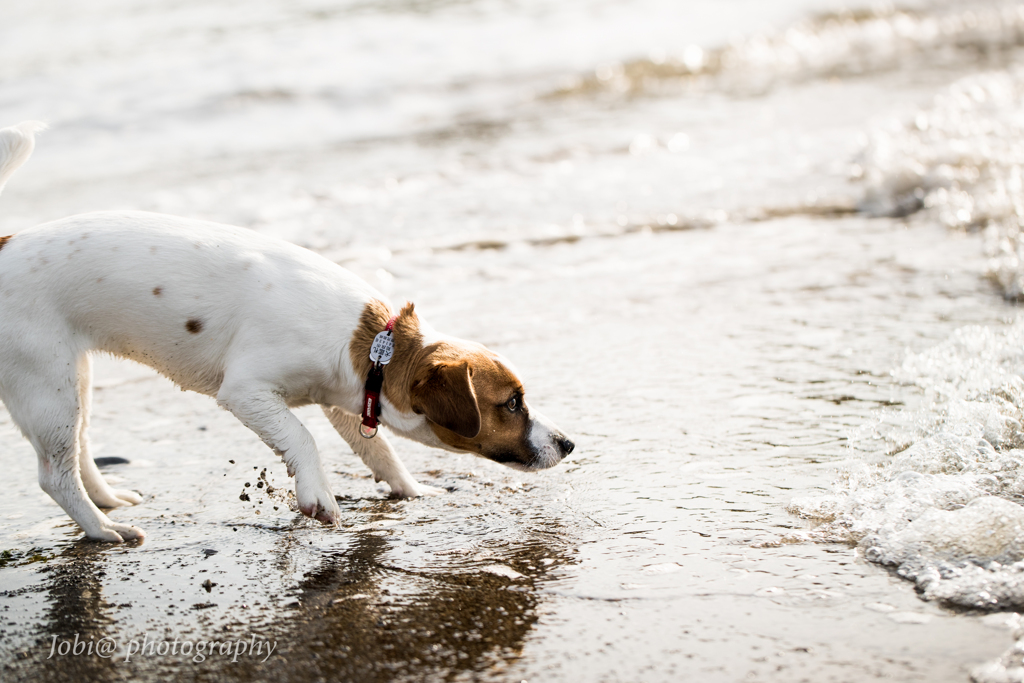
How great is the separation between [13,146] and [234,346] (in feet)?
4.01

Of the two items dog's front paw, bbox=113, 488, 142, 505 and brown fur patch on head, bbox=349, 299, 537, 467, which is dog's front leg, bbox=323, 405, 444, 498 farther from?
dog's front paw, bbox=113, 488, 142, 505

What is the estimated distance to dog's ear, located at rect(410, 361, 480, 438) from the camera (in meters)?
3.64

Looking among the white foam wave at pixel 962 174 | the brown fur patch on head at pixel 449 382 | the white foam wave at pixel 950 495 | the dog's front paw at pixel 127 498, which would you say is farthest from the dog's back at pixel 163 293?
the white foam wave at pixel 962 174

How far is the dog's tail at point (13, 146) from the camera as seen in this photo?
3945 mm

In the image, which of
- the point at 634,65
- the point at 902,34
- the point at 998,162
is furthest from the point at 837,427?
the point at 902,34

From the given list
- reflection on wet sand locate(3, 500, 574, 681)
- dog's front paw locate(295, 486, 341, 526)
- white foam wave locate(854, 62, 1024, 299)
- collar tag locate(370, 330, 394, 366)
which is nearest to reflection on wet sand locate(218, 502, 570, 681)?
reflection on wet sand locate(3, 500, 574, 681)

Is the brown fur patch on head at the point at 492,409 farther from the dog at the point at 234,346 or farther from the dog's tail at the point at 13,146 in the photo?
the dog's tail at the point at 13,146

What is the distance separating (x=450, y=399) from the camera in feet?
11.9

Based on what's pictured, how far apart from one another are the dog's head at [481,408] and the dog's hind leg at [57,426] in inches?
49.9

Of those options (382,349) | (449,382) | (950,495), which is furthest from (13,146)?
(950,495)

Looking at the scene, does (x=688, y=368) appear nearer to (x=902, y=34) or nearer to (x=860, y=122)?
(x=860, y=122)

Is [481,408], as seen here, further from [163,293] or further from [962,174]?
[962,174]

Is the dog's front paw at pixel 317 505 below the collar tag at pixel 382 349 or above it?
below

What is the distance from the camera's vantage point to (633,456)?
4348mm
